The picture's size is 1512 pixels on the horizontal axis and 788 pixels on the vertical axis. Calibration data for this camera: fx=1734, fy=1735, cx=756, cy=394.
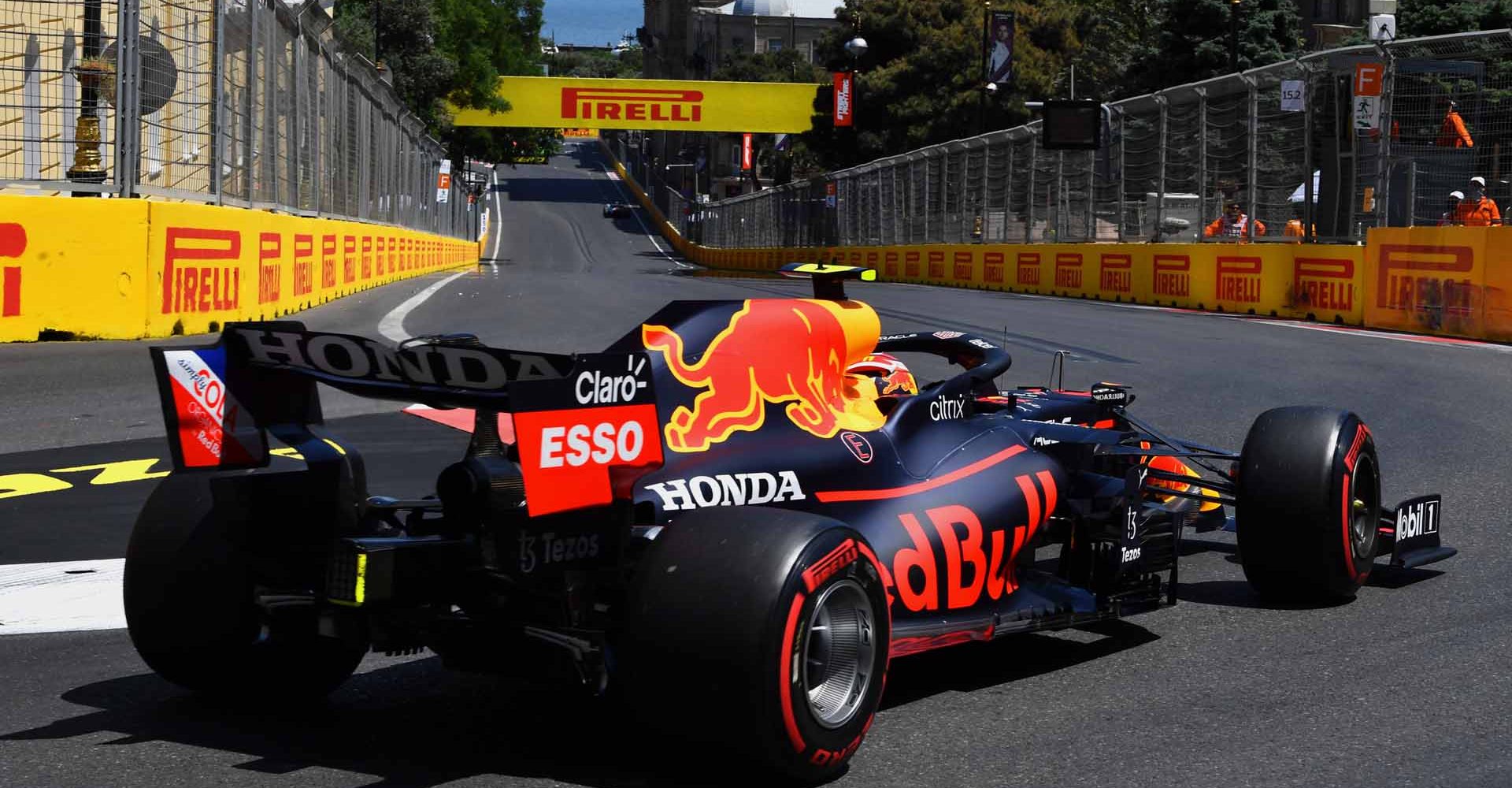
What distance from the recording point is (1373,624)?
5.38 meters

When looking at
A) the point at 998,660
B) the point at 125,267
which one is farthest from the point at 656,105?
the point at 998,660

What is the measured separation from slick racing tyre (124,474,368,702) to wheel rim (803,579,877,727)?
1156 millimetres

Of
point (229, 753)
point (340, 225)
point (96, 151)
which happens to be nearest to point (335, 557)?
point (229, 753)

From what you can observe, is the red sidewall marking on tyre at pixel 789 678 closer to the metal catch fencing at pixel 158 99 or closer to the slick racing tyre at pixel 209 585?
the slick racing tyre at pixel 209 585

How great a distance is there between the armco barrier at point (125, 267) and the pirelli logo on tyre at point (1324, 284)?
38.4 feet

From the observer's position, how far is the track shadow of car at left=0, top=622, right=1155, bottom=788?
12.4ft

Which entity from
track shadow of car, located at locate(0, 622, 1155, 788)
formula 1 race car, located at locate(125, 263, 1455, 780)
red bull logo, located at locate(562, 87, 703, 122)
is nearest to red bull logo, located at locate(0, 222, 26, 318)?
track shadow of car, located at locate(0, 622, 1155, 788)

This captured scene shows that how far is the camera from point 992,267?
1291 inches

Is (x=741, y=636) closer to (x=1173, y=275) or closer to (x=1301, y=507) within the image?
(x=1301, y=507)

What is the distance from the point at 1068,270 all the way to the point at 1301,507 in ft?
75.6

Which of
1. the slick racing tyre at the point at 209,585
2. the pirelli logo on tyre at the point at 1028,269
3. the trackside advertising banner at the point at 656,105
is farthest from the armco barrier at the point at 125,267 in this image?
the trackside advertising banner at the point at 656,105

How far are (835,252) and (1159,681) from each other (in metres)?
43.6

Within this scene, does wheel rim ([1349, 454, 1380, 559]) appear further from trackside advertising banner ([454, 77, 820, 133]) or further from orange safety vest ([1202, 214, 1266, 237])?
trackside advertising banner ([454, 77, 820, 133])

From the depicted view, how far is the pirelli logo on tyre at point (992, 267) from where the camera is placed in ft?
106
